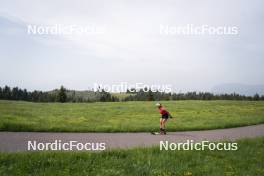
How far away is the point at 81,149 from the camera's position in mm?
11250

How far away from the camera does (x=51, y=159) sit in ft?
29.5

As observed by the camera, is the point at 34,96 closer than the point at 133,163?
→ No

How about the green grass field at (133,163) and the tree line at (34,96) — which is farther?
the tree line at (34,96)

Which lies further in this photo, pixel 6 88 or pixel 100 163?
pixel 6 88

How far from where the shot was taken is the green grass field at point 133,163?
8.22 m

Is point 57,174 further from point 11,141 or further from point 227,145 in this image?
point 227,145

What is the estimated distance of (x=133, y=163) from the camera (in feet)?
30.2

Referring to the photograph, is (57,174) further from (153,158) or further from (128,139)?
(128,139)

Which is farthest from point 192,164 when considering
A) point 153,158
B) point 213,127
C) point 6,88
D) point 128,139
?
point 6,88

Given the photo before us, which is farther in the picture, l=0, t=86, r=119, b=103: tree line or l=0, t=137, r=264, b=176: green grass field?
l=0, t=86, r=119, b=103: tree line

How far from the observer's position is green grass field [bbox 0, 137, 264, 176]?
8.22m

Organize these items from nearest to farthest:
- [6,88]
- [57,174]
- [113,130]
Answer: [57,174], [113,130], [6,88]

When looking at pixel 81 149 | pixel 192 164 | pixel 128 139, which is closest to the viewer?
pixel 192 164

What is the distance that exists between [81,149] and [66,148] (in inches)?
24.5
